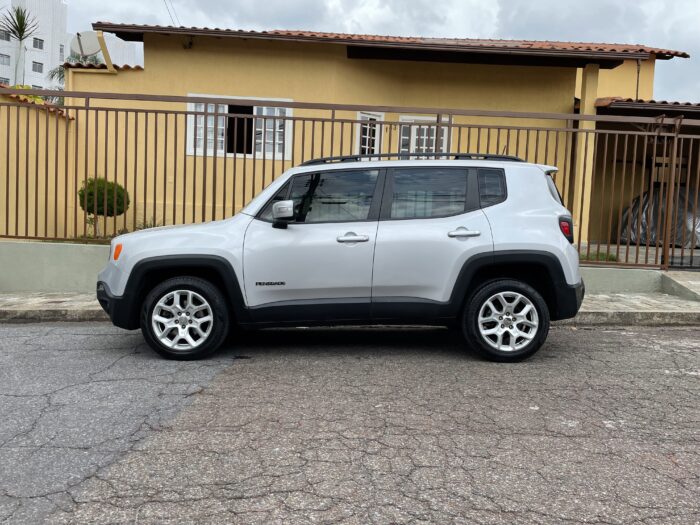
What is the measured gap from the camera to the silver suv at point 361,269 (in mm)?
5684

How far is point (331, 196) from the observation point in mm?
5918

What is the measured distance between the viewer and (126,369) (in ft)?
18.0

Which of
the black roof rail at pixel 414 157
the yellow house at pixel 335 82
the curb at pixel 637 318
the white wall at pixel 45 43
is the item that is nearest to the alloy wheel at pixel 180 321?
the black roof rail at pixel 414 157

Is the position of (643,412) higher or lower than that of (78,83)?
lower

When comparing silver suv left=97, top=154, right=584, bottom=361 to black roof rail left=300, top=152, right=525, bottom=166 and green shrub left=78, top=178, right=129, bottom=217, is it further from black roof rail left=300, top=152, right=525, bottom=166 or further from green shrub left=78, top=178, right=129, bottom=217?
green shrub left=78, top=178, right=129, bottom=217

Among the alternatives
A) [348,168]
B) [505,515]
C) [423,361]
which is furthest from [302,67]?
[505,515]

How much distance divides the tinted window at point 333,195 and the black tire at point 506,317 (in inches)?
47.5

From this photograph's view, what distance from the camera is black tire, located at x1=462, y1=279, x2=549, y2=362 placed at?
18.6 ft

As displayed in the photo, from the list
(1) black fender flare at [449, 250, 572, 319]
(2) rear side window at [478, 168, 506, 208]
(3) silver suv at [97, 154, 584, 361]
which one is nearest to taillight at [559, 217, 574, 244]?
(3) silver suv at [97, 154, 584, 361]

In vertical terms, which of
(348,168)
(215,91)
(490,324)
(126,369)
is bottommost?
(126,369)

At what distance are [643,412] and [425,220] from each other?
90.8 inches

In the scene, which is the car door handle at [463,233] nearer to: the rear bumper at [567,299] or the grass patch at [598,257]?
the rear bumper at [567,299]

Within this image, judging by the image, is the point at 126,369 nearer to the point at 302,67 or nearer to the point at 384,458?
the point at 384,458

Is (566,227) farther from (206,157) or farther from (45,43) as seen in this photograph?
(45,43)
